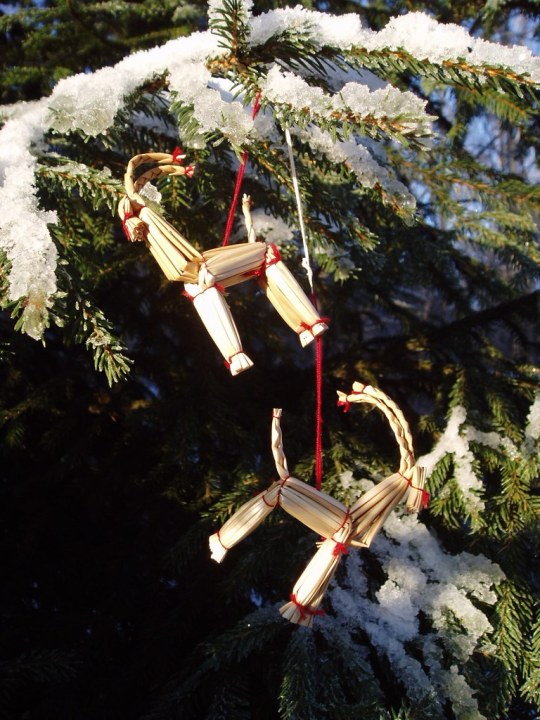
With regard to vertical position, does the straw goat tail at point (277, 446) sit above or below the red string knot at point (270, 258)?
below

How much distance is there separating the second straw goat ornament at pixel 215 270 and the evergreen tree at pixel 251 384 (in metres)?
0.12

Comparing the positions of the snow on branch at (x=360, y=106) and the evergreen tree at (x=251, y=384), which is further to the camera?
the evergreen tree at (x=251, y=384)

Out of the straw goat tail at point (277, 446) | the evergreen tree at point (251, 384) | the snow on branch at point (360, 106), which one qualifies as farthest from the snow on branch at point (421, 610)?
the snow on branch at point (360, 106)

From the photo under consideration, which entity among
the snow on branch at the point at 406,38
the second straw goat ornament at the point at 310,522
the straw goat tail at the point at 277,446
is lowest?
the second straw goat ornament at the point at 310,522

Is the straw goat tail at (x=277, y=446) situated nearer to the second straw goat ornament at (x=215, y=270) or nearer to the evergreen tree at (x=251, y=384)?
the second straw goat ornament at (x=215, y=270)

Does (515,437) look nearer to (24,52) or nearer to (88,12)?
(88,12)

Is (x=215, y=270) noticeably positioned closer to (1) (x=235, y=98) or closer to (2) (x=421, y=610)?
(1) (x=235, y=98)

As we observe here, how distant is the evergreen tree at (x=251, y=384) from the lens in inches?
34.1

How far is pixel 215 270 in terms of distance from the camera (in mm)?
767

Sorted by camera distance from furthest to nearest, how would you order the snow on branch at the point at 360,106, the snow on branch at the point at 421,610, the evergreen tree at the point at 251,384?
1. the snow on branch at the point at 421,610
2. the evergreen tree at the point at 251,384
3. the snow on branch at the point at 360,106

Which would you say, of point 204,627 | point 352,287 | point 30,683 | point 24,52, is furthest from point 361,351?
point 24,52

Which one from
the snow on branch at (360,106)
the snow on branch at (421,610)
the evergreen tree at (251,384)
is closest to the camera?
the snow on branch at (360,106)

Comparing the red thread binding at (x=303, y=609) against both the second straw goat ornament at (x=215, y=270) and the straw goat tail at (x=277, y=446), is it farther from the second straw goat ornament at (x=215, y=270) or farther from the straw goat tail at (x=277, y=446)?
the second straw goat ornament at (x=215, y=270)

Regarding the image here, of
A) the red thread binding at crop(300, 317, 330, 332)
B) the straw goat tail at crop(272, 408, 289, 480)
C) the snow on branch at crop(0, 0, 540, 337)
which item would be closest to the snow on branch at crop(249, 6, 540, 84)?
the snow on branch at crop(0, 0, 540, 337)
